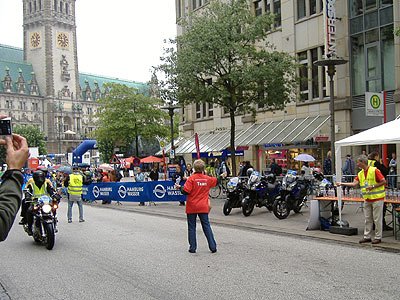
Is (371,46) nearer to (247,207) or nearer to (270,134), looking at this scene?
(270,134)

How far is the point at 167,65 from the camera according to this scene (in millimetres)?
24125

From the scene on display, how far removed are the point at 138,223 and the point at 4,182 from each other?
13152 millimetres

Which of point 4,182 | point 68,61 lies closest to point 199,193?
point 4,182

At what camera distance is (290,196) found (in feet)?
52.2

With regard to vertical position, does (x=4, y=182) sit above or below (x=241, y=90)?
below

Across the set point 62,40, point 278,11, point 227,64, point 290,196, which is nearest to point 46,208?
point 290,196

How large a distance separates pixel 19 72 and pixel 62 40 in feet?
41.9

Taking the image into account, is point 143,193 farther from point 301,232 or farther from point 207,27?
point 301,232

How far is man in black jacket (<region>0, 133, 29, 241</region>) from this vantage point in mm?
2701

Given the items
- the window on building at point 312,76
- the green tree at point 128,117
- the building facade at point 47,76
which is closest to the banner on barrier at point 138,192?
the window on building at point 312,76

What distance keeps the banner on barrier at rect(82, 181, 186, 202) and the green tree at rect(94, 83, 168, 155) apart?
2911cm

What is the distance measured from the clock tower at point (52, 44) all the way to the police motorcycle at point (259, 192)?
11408 cm

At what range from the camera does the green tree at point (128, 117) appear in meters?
54.3

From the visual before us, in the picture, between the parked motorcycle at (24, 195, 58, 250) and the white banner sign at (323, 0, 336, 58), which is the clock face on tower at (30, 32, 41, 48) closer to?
the white banner sign at (323, 0, 336, 58)
